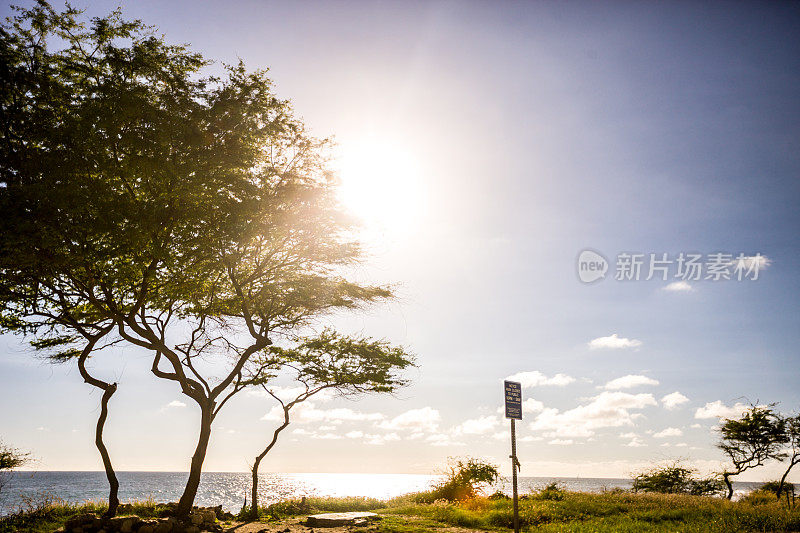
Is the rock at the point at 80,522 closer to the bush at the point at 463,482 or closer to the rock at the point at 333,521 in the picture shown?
the rock at the point at 333,521

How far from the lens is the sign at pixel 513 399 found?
12.0 meters

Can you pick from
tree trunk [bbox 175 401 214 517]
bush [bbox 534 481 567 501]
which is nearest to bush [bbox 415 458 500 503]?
bush [bbox 534 481 567 501]

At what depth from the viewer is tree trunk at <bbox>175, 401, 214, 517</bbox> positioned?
15078 mm

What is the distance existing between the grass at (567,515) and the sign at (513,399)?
404 centimetres

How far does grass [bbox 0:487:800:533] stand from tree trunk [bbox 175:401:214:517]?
6.30 feet

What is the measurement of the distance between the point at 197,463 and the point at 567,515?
1264 centimetres

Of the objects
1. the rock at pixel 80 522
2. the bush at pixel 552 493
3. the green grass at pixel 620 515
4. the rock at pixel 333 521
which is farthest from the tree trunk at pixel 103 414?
the bush at pixel 552 493

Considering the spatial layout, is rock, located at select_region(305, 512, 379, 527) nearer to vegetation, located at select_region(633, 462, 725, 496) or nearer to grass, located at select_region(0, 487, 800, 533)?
grass, located at select_region(0, 487, 800, 533)

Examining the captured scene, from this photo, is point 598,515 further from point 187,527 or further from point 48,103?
point 48,103

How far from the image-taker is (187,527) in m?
12.6

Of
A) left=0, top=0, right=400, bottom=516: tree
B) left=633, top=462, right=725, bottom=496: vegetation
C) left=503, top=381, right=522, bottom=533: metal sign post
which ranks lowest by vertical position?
left=633, top=462, right=725, bottom=496: vegetation

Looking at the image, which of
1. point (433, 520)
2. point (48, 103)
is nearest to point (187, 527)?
point (433, 520)

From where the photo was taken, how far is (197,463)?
1580 cm

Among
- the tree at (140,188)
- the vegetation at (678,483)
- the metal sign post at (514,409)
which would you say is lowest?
the vegetation at (678,483)
